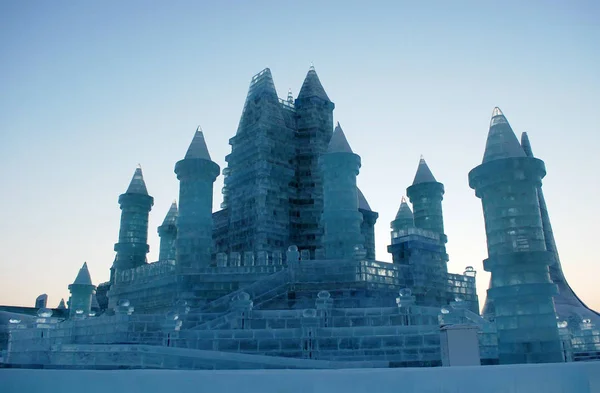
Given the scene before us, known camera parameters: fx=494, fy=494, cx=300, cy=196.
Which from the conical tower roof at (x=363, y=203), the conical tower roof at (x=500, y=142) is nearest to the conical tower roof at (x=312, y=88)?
the conical tower roof at (x=363, y=203)

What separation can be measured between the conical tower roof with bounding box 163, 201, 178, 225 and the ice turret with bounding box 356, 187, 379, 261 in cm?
1541

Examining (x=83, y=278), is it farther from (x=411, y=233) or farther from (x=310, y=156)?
(x=411, y=233)

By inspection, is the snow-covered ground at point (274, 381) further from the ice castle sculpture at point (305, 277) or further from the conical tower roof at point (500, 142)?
the conical tower roof at point (500, 142)

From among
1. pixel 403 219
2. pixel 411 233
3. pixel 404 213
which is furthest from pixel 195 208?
pixel 404 213

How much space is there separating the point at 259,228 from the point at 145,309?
8399 millimetres

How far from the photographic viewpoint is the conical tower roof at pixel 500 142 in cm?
1686

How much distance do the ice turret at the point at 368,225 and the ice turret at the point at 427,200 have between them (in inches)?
156

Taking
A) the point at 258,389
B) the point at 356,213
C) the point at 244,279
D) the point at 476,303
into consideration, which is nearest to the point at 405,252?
the point at 356,213

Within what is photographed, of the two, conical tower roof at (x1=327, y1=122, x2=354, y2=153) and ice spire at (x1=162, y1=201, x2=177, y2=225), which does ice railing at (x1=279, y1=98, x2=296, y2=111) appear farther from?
ice spire at (x1=162, y1=201, x2=177, y2=225)

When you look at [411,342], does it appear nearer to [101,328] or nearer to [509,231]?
[509,231]

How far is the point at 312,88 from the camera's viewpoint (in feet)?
123

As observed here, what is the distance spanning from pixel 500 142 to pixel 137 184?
2629 cm

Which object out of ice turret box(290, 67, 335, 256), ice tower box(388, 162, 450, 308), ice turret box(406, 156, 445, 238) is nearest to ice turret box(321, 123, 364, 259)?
ice tower box(388, 162, 450, 308)

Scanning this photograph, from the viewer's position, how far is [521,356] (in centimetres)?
1489
